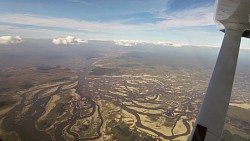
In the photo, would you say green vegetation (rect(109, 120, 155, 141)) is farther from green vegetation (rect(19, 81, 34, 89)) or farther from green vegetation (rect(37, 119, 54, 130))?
green vegetation (rect(19, 81, 34, 89))

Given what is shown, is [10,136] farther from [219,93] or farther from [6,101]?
[219,93]

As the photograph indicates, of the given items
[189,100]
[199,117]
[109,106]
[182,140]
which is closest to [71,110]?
[109,106]

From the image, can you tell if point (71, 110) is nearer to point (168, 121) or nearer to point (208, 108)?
point (168, 121)

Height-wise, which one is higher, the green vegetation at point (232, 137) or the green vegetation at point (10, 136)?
the green vegetation at point (232, 137)

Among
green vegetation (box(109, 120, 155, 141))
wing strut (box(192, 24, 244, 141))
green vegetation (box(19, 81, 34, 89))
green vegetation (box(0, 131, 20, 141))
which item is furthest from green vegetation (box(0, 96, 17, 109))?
wing strut (box(192, 24, 244, 141))

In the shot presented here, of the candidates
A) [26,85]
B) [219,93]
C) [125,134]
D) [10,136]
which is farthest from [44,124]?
[219,93]

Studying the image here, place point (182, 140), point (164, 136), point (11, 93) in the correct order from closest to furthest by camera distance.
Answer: point (182, 140) < point (164, 136) < point (11, 93)

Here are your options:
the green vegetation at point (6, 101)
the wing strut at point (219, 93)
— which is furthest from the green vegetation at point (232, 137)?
the green vegetation at point (6, 101)

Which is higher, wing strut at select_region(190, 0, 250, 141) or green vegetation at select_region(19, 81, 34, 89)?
wing strut at select_region(190, 0, 250, 141)

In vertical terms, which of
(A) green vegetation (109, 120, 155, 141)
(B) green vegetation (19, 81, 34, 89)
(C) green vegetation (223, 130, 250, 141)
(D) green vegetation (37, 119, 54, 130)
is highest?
(C) green vegetation (223, 130, 250, 141)

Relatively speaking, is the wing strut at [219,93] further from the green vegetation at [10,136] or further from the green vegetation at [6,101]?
the green vegetation at [6,101]

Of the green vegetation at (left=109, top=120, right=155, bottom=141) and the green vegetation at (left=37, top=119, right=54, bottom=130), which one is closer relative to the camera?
the green vegetation at (left=109, top=120, right=155, bottom=141)
